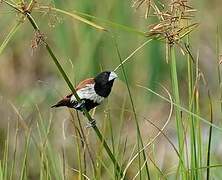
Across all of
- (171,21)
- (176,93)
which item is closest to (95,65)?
(176,93)

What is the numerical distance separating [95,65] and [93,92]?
228 centimetres

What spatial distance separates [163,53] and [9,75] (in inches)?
31.8

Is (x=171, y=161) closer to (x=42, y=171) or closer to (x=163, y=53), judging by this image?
(x=163, y=53)

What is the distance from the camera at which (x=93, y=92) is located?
1893mm

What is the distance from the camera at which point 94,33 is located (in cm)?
420

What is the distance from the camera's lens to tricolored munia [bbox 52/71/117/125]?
1.86 m

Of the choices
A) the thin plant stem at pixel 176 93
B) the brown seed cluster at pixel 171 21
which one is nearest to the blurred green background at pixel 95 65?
the thin plant stem at pixel 176 93

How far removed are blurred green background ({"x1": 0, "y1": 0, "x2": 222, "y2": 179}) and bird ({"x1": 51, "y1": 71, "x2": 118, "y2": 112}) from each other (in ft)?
6.07

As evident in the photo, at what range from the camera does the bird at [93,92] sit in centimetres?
186

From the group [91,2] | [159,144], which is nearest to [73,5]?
[91,2]

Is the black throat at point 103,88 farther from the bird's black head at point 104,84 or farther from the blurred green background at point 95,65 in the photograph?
the blurred green background at point 95,65

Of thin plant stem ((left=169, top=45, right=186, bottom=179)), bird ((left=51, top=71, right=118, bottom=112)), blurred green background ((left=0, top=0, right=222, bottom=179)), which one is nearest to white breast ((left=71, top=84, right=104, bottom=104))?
bird ((left=51, top=71, right=118, bottom=112))

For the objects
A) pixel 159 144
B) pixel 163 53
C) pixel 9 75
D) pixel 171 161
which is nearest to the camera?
pixel 171 161

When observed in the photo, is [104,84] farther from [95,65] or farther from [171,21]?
[95,65]
